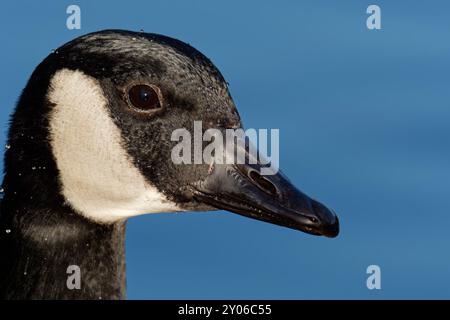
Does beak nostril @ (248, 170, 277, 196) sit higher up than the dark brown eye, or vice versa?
the dark brown eye

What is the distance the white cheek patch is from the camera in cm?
348

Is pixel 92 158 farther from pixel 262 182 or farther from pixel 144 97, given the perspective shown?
pixel 262 182

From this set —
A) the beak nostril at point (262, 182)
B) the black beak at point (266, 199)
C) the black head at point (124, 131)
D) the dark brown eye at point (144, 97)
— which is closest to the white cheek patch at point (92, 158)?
the black head at point (124, 131)

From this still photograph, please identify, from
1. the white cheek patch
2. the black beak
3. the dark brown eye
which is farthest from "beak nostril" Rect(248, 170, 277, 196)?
the dark brown eye

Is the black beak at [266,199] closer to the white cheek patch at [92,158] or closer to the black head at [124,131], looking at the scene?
the black head at [124,131]

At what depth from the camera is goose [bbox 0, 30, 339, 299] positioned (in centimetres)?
346

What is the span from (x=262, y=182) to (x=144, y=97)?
0.56 meters

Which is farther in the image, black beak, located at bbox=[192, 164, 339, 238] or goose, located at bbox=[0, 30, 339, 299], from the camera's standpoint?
goose, located at bbox=[0, 30, 339, 299]

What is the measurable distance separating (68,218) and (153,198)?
1.13ft

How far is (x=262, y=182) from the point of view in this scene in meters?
3.43

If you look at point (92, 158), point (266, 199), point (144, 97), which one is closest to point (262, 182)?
point (266, 199)

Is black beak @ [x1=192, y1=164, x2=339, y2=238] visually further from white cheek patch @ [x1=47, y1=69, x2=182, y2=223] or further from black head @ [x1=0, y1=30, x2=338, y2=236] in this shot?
white cheek patch @ [x1=47, y1=69, x2=182, y2=223]

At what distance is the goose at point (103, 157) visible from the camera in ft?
11.4
